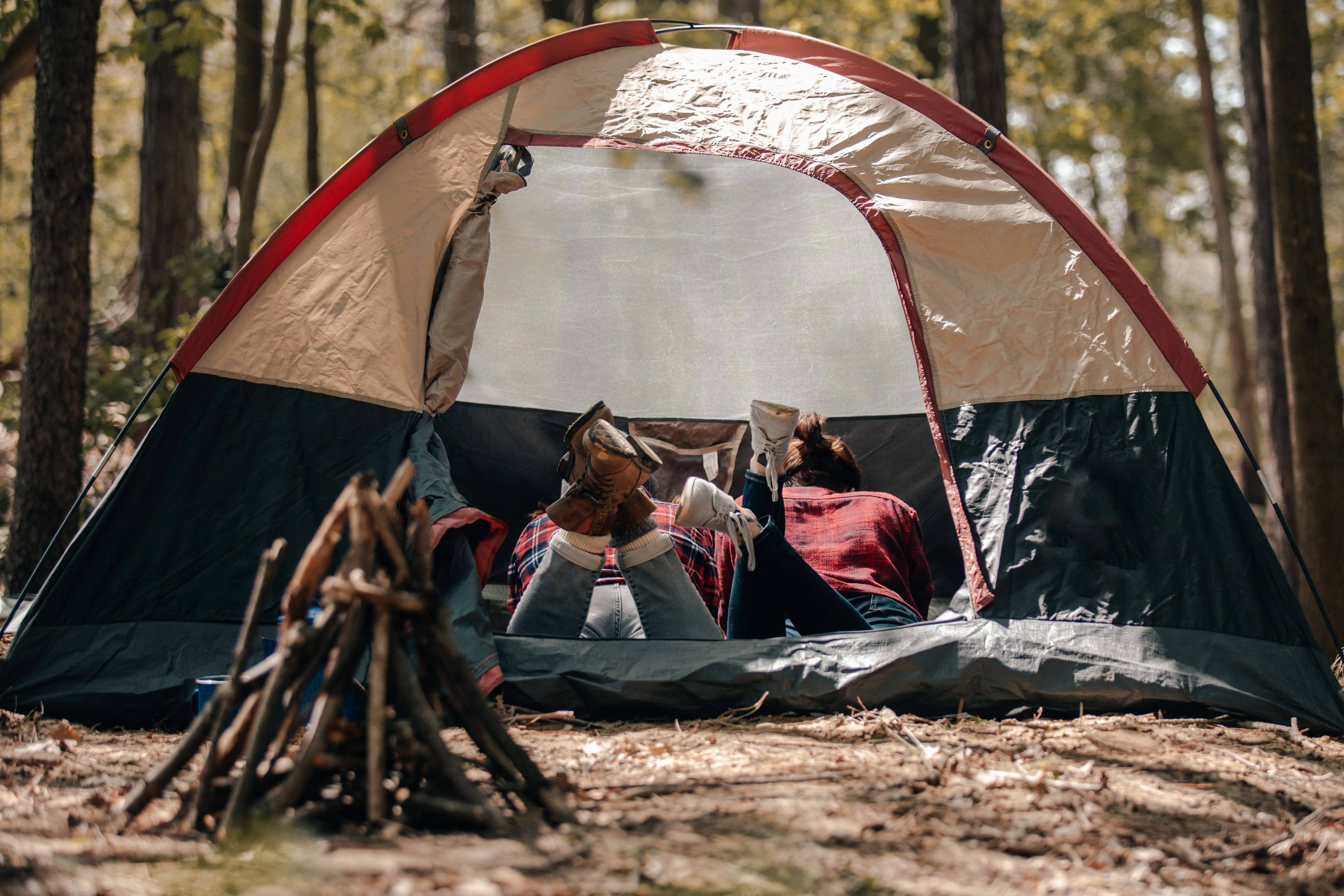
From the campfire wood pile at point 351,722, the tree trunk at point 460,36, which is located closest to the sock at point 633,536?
the campfire wood pile at point 351,722

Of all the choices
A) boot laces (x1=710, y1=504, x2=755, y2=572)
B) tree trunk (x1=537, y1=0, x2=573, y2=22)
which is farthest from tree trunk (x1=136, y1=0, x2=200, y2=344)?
boot laces (x1=710, y1=504, x2=755, y2=572)

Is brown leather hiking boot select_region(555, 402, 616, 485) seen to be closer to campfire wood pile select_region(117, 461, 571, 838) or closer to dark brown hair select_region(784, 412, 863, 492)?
dark brown hair select_region(784, 412, 863, 492)

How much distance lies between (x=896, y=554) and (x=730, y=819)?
160 centimetres

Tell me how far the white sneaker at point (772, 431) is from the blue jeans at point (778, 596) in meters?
0.06

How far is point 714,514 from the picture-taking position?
2615 millimetres

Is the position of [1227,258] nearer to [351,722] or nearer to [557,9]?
[557,9]

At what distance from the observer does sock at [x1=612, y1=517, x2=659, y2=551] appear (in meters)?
2.59

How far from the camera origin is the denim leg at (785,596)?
2.63 meters

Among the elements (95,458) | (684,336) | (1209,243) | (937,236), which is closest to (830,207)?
(684,336)

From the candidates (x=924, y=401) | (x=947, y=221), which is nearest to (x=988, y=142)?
(x=947, y=221)

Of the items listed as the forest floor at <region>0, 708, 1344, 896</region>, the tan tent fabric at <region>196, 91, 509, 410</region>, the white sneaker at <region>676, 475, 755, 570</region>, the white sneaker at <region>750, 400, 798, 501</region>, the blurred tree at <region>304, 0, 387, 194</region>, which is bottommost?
the forest floor at <region>0, 708, 1344, 896</region>

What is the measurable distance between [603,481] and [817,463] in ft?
3.74

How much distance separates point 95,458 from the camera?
5.53 m

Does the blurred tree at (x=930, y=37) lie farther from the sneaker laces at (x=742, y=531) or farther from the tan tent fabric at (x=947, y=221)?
the sneaker laces at (x=742, y=531)
